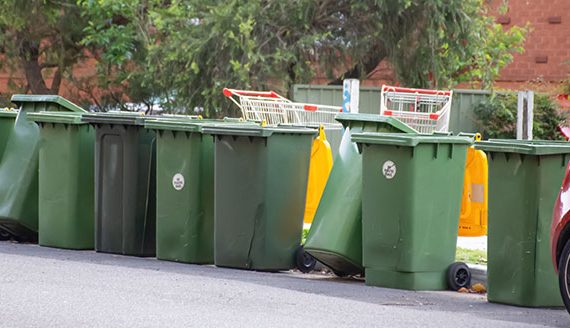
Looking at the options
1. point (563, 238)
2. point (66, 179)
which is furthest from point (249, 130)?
point (563, 238)

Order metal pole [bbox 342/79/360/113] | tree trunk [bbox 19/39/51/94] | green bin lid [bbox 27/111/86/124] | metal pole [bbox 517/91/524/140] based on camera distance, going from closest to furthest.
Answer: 1. green bin lid [bbox 27/111/86/124]
2. metal pole [bbox 517/91/524/140]
3. metal pole [bbox 342/79/360/113]
4. tree trunk [bbox 19/39/51/94]

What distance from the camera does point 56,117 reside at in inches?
462

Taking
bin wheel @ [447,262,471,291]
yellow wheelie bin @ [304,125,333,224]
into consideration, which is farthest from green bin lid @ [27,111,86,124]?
bin wheel @ [447,262,471,291]

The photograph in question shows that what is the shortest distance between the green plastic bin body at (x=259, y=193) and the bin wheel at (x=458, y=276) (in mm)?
1568

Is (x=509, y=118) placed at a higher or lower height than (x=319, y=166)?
higher

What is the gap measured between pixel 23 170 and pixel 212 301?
464 centimetres

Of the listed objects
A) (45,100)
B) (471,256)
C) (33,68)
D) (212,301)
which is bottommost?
(212,301)

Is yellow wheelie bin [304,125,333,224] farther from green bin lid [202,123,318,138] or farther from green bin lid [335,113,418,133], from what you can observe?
green bin lid [335,113,418,133]

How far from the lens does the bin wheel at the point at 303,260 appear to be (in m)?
10.7

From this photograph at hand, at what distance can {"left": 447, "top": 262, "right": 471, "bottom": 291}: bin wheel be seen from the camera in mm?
9656

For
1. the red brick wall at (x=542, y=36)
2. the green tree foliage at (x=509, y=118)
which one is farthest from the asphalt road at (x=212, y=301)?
the red brick wall at (x=542, y=36)

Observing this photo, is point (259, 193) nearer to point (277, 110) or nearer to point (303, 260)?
point (303, 260)

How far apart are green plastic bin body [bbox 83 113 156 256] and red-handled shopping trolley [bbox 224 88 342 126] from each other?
13.9 feet

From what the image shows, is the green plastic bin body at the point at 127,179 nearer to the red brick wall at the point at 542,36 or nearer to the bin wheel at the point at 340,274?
the bin wheel at the point at 340,274
